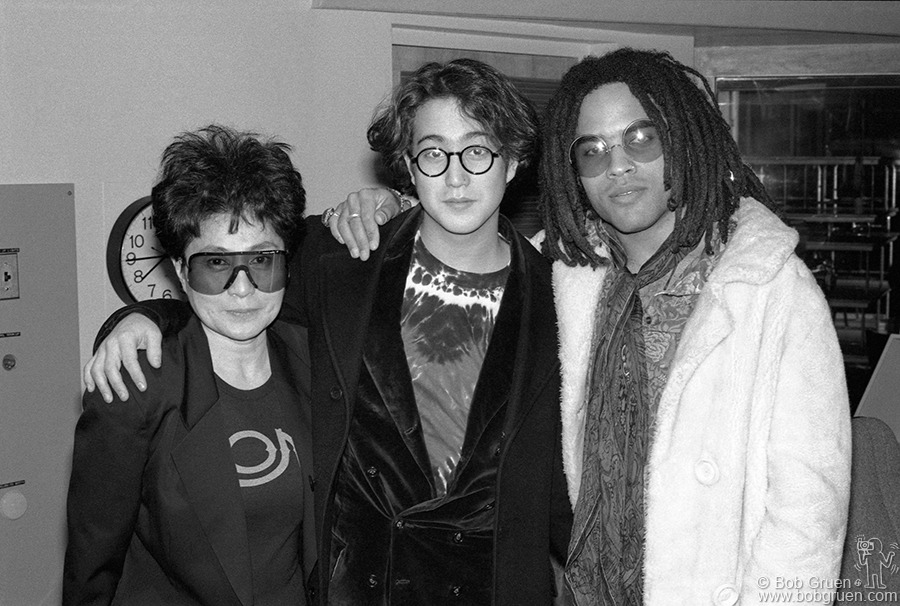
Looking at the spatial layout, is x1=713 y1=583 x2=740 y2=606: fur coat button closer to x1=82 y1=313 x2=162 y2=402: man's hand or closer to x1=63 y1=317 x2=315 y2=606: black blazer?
x1=63 y1=317 x2=315 y2=606: black blazer

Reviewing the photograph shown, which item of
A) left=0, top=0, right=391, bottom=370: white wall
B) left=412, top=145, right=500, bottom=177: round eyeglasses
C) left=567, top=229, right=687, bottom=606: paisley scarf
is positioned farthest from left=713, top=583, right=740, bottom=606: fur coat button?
left=0, top=0, right=391, bottom=370: white wall

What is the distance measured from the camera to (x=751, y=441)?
199 cm

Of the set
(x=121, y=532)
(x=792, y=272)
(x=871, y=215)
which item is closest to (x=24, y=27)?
(x=121, y=532)

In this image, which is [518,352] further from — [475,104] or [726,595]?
[726,595]

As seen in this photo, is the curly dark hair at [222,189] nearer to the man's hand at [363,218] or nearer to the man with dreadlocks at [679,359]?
the man's hand at [363,218]

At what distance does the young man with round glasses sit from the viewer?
7.20 ft

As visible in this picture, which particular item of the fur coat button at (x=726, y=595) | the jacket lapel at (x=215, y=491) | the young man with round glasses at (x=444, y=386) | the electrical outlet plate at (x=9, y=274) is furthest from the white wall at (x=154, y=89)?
the fur coat button at (x=726, y=595)

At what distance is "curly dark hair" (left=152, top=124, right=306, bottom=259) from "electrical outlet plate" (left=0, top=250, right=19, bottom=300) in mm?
1566

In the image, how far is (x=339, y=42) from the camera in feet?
13.0

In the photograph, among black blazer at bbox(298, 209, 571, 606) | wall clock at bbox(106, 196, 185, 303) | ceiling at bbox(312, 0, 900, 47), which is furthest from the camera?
ceiling at bbox(312, 0, 900, 47)

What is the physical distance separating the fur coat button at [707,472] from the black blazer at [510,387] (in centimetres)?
39

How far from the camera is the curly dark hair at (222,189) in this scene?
6.75 feet

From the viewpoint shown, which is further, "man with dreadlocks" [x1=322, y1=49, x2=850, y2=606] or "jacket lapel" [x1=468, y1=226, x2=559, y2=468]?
"jacket lapel" [x1=468, y1=226, x2=559, y2=468]

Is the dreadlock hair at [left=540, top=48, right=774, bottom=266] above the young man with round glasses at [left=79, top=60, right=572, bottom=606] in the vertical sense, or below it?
above
